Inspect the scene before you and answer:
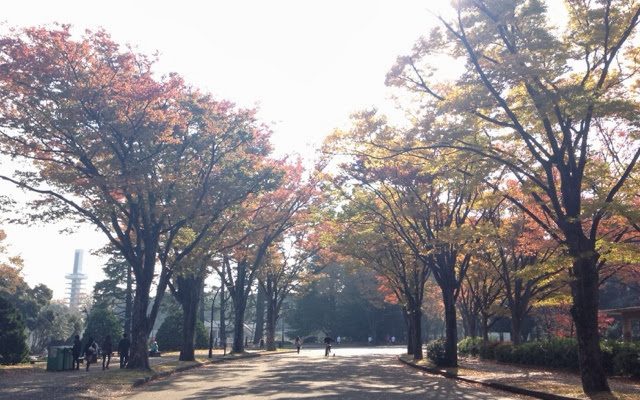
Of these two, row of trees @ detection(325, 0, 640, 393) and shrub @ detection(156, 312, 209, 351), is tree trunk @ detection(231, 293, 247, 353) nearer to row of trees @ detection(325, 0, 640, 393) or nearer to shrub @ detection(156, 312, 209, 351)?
shrub @ detection(156, 312, 209, 351)

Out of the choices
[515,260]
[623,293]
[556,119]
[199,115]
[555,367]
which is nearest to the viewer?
[556,119]

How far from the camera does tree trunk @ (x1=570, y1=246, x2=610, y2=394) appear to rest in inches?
553

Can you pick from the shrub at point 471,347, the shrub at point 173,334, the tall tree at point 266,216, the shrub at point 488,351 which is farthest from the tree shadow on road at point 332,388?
the shrub at point 173,334

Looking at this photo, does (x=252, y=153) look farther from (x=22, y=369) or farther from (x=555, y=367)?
(x=555, y=367)

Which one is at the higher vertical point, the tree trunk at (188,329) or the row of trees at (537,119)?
the row of trees at (537,119)

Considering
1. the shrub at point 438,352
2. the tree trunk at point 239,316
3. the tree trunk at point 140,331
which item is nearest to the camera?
the tree trunk at point 140,331

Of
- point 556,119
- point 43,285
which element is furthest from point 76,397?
point 43,285

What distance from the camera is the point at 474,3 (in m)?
14.4

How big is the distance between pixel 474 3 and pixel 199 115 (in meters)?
11.4

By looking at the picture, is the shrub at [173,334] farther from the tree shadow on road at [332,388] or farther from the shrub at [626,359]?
the shrub at [626,359]

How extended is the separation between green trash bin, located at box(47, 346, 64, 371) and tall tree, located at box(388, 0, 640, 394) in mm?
16080

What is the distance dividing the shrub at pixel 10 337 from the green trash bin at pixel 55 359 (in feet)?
15.3

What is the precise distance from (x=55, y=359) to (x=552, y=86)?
64.3 feet

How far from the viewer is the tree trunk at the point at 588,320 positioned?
1405 centimetres
